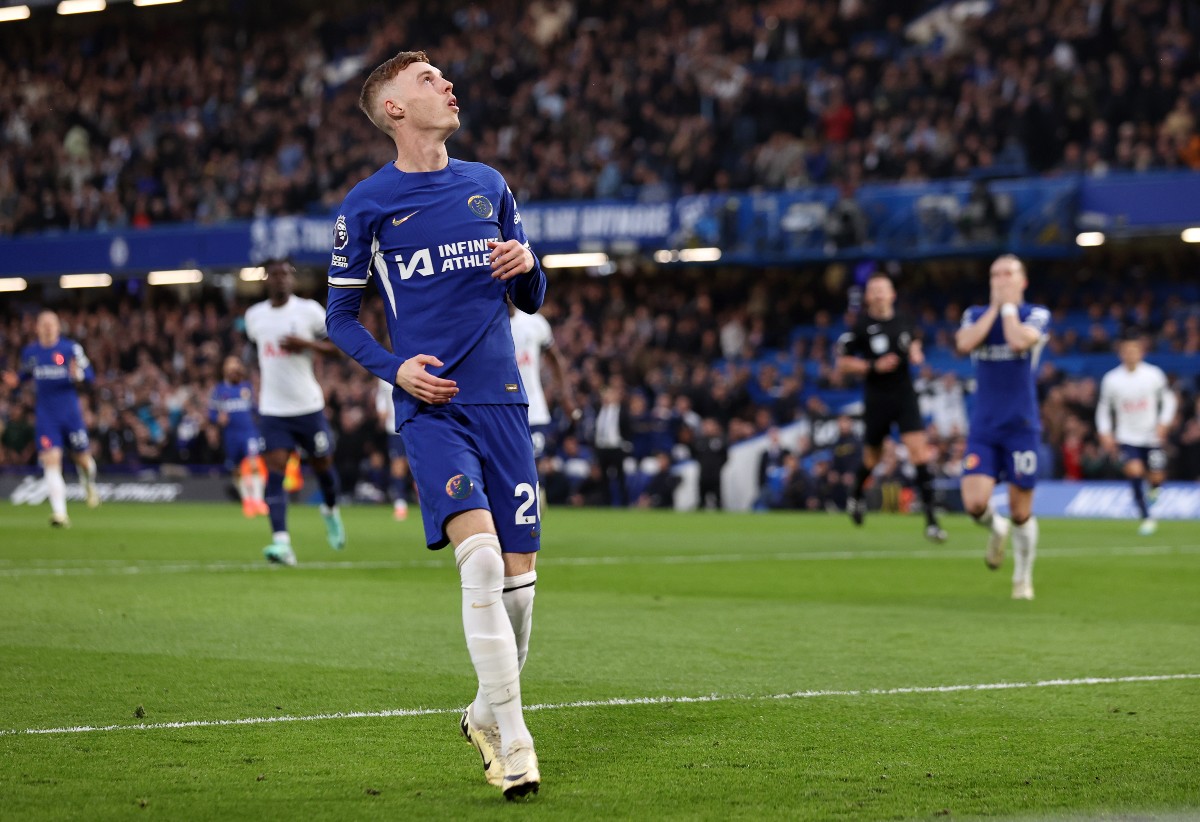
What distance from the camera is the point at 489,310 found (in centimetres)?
562

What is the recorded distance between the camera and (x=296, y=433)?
13.9m

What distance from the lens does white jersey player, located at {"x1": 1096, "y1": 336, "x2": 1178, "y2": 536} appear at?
805 inches

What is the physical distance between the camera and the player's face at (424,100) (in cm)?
563

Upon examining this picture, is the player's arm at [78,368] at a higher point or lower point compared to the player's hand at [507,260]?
lower

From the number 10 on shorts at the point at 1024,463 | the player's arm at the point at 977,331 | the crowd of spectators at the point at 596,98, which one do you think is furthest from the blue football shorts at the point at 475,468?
the crowd of spectators at the point at 596,98

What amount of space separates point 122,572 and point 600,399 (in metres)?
17.7

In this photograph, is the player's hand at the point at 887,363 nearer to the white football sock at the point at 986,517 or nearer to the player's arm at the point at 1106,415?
A: the white football sock at the point at 986,517

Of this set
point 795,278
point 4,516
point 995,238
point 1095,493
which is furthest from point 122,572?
point 795,278

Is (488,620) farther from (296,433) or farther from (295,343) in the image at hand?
(296,433)

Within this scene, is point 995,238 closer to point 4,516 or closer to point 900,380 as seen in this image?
point 900,380

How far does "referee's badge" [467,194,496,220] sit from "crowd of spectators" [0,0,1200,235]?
24.9 metres

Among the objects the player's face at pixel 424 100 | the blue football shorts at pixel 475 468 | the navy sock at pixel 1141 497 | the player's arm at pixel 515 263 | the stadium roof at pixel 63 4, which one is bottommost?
the navy sock at pixel 1141 497

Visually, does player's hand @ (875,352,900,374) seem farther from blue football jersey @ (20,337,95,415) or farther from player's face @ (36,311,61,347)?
player's face @ (36,311,61,347)

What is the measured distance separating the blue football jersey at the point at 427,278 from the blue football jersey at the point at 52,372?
1556cm
